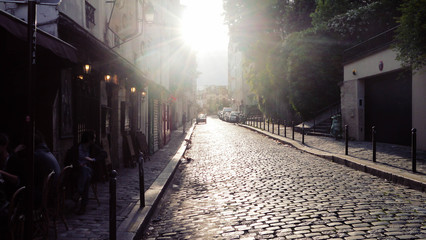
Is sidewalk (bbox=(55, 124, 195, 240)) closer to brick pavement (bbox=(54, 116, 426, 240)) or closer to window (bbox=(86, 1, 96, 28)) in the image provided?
brick pavement (bbox=(54, 116, 426, 240))

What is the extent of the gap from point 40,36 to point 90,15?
4656 millimetres

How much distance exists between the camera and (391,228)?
14.0ft

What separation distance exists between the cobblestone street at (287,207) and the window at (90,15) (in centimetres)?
418

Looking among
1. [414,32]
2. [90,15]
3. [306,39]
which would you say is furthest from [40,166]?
[306,39]

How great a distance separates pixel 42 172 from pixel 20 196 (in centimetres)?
78

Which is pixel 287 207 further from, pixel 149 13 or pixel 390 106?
pixel 390 106

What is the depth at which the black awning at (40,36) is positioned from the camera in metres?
3.36

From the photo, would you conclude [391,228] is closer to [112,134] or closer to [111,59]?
[111,59]

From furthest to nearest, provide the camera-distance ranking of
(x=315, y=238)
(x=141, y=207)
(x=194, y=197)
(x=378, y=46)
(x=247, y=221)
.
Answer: (x=378, y=46)
(x=194, y=197)
(x=141, y=207)
(x=247, y=221)
(x=315, y=238)

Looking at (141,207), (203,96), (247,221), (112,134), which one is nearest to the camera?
(247,221)

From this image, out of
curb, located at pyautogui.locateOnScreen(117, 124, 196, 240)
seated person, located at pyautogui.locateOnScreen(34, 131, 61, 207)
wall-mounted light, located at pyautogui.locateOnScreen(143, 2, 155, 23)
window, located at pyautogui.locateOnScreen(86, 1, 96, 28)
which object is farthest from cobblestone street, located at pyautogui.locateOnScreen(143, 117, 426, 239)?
wall-mounted light, located at pyautogui.locateOnScreen(143, 2, 155, 23)

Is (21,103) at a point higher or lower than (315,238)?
higher

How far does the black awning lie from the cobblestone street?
251 cm

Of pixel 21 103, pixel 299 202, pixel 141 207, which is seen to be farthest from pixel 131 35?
pixel 299 202
